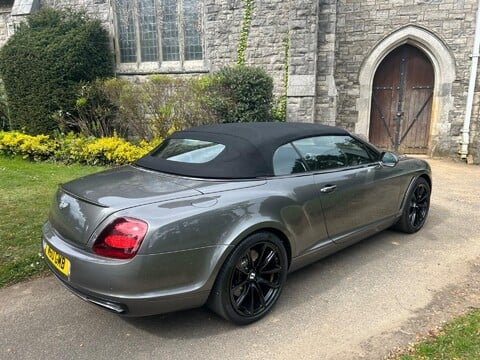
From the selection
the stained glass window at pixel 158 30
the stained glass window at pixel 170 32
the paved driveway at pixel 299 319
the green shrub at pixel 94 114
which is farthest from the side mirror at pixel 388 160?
the stained glass window at pixel 170 32

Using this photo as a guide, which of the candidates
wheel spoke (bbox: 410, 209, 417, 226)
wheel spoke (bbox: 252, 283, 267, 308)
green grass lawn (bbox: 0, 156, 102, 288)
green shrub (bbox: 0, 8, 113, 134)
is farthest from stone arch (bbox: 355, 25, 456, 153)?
wheel spoke (bbox: 252, 283, 267, 308)

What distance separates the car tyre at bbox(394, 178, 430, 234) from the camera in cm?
444

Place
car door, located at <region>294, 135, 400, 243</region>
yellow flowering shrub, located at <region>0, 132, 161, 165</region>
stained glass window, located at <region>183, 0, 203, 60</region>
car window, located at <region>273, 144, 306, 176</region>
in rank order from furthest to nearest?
stained glass window, located at <region>183, 0, 203, 60</region>
yellow flowering shrub, located at <region>0, 132, 161, 165</region>
car door, located at <region>294, 135, 400, 243</region>
car window, located at <region>273, 144, 306, 176</region>

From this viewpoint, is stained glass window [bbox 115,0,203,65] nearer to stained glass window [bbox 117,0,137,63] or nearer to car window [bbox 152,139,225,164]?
stained glass window [bbox 117,0,137,63]

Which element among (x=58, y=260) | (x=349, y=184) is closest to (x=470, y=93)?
(x=349, y=184)

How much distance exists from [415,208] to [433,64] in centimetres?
731

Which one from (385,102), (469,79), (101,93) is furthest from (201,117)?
(469,79)

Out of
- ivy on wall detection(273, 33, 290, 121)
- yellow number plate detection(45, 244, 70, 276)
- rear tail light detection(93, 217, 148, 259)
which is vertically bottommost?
yellow number plate detection(45, 244, 70, 276)

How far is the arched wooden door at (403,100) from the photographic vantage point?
34.3 ft

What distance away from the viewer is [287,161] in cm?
324

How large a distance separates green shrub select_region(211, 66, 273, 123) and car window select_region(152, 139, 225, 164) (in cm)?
488

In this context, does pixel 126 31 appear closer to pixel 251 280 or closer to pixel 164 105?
pixel 164 105

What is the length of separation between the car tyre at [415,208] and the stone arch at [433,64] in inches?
256

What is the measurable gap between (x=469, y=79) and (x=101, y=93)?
381 inches
